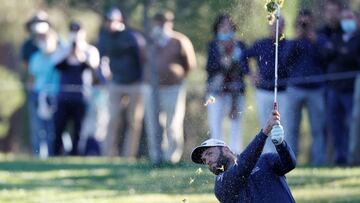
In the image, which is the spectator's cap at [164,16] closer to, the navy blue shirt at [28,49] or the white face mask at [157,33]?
the white face mask at [157,33]

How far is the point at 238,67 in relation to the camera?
16781 mm

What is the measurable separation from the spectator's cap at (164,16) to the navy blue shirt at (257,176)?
370 inches

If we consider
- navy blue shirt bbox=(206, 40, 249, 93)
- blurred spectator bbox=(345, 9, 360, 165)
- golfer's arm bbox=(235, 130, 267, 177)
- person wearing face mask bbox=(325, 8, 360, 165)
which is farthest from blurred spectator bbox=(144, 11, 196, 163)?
golfer's arm bbox=(235, 130, 267, 177)

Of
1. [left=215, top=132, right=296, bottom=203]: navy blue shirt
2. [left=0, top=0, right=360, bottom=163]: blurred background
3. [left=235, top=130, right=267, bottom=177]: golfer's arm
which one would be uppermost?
[left=235, top=130, right=267, bottom=177]: golfer's arm

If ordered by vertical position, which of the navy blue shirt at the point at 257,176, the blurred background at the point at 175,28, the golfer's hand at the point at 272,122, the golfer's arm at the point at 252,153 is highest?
the golfer's hand at the point at 272,122

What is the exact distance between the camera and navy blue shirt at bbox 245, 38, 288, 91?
1313 cm

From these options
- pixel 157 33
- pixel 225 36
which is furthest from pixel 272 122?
pixel 157 33

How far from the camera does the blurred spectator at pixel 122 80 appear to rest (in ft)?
63.5

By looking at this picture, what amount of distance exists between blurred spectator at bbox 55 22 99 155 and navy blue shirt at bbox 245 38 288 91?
475cm

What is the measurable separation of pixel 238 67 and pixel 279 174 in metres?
7.40

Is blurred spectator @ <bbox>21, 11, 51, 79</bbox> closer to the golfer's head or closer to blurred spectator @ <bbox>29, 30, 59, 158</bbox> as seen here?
blurred spectator @ <bbox>29, 30, 59, 158</bbox>

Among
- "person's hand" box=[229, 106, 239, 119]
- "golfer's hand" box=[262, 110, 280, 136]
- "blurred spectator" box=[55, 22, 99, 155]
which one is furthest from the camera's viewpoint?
"blurred spectator" box=[55, 22, 99, 155]

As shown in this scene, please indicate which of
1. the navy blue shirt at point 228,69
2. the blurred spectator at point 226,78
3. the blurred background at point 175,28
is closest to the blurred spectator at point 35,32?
the blurred background at point 175,28

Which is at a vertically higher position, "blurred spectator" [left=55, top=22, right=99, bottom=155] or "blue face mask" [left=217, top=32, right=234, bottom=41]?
"blue face mask" [left=217, top=32, right=234, bottom=41]
